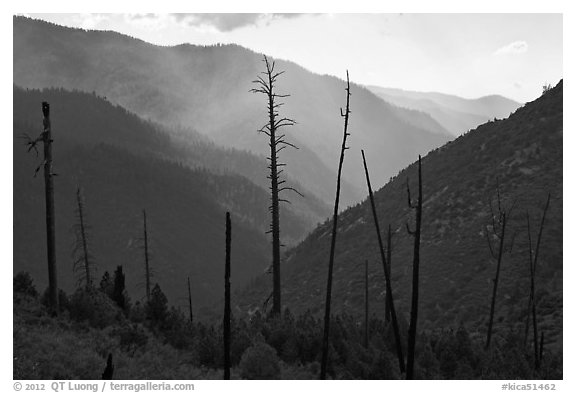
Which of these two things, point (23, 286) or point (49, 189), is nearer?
point (49, 189)

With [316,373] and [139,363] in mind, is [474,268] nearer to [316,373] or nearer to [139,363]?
[316,373]

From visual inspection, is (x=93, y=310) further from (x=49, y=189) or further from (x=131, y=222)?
(x=131, y=222)

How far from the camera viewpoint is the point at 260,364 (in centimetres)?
1883

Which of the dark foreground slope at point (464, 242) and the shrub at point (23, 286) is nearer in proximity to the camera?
the shrub at point (23, 286)

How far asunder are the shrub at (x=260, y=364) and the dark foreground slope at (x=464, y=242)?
65.7ft

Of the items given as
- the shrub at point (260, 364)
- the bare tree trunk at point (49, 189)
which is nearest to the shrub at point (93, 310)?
the bare tree trunk at point (49, 189)

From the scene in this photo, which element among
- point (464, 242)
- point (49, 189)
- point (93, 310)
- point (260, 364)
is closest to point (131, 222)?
point (464, 242)

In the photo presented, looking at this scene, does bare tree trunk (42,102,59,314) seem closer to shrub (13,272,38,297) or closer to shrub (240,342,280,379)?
shrub (13,272,38,297)

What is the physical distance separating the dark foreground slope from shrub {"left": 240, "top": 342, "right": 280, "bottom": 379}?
20039 mm

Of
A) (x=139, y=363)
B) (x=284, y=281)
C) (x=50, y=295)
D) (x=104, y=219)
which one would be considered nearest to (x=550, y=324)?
(x=139, y=363)

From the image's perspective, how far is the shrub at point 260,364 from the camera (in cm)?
1877

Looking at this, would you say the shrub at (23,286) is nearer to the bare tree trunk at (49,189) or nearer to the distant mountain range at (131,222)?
the bare tree trunk at (49,189)

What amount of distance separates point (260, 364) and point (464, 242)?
34.4 metres

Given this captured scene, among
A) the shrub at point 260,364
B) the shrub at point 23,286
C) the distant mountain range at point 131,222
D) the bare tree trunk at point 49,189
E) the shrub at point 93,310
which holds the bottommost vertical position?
the shrub at point 260,364
